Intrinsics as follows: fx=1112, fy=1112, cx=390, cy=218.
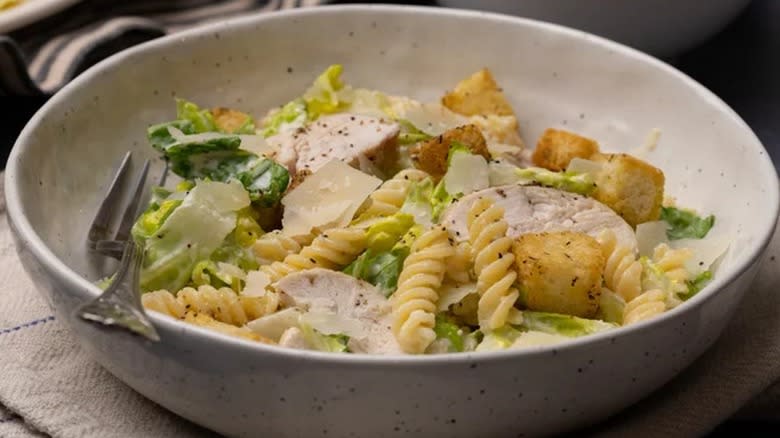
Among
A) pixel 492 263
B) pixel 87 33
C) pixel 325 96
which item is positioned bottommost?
pixel 87 33

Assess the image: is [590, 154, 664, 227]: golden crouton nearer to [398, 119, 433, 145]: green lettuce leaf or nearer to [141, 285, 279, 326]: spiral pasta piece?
[398, 119, 433, 145]: green lettuce leaf

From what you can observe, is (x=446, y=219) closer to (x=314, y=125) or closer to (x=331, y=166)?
(x=331, y=166)

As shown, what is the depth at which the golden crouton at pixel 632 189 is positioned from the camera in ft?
10.4

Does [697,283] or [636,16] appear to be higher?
[636,16]

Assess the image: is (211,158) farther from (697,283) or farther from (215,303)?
(697,283)

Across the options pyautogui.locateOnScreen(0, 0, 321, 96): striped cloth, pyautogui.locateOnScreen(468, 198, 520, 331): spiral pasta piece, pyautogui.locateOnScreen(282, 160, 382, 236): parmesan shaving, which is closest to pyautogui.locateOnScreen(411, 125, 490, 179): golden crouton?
pyautogui.locateOnScreen(282, 160, 382, 236): parmesan shaving

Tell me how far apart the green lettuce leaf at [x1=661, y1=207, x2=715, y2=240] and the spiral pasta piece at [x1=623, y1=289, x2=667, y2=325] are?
47cm

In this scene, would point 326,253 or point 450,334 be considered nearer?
point 450,334

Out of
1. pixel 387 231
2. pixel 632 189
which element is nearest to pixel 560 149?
pixel 632 189

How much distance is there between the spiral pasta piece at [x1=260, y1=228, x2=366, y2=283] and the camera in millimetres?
2820

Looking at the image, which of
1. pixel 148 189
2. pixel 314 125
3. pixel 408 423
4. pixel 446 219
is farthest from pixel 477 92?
pixel 408 423

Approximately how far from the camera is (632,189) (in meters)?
3.17

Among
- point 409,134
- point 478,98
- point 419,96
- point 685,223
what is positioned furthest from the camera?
point 419,96

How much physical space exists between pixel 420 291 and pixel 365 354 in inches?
12.4
